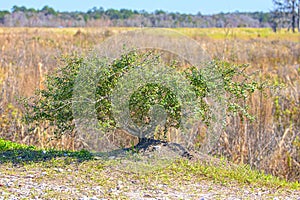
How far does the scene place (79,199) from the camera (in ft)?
10.3

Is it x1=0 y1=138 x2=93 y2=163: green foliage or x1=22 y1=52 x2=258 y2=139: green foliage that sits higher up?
x1=22 y1=52 x2=258 y2=139: green foliage

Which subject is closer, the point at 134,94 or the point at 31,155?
the point at 134,94

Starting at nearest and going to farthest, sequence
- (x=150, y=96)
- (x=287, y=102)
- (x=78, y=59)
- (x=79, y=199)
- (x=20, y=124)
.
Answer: (x=79, y=199), (x=150, y=96), (x=78, y=59), (x=20, y=124), (x=287, y=102)

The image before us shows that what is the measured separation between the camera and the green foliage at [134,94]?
3.63 metres

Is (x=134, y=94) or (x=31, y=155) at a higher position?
(x=134, y=94)

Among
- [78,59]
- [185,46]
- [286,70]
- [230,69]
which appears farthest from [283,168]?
[286,70]

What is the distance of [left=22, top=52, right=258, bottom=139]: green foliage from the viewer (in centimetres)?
363

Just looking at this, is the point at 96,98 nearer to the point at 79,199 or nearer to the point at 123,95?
the point at 123,95

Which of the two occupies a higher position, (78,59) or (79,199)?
(78,59)

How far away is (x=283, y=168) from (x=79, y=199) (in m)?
3.02

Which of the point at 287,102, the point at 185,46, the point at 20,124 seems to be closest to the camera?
the point at 185,46

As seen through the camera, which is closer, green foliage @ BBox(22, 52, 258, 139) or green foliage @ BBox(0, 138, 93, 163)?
green foliage @ BBox(22, 52, 258, 139)

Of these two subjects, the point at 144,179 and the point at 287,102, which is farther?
the point at 287,102

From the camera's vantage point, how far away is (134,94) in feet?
12.0
